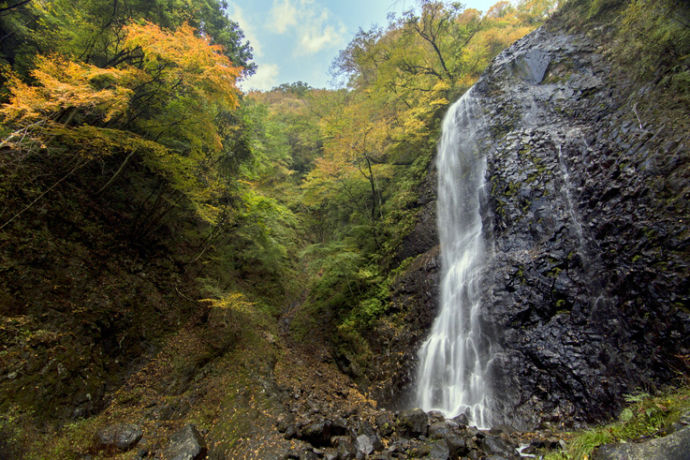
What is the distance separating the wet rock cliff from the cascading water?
37cm

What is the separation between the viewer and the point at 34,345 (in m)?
4.85

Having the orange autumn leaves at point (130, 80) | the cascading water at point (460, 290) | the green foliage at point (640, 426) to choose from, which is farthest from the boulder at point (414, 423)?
the orange autumn leaves at point (130, 80)

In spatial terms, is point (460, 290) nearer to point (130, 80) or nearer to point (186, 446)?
point (186, 446)

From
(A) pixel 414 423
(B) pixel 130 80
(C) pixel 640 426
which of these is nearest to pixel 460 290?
(A) pixel 414 423

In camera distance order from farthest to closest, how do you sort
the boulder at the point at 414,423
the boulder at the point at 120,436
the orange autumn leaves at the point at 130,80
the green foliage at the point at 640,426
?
1. the boulder at the point at 414,423
2. the orange autumn leaves at the point at 130,80
3. the boulder at the point at 120,436
4. the green foliage at the point at 640,426

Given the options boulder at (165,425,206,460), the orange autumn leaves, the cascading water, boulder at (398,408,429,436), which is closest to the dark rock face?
the cascading water

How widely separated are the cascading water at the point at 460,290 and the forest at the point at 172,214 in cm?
135

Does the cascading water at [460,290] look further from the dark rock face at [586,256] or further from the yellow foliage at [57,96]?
the yellow foliage at [57,96]

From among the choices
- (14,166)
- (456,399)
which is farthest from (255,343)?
(14,166)

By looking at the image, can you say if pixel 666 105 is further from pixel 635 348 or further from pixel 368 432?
pixel 368 432

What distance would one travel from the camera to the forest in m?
5.16

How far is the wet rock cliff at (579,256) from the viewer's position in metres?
4.50

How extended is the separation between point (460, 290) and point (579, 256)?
2.79 metres

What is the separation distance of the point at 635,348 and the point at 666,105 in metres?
4.79
